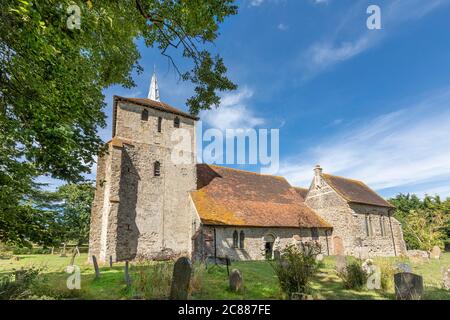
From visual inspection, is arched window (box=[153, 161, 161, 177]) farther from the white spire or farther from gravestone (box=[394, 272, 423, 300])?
gravestone (box=[394, 272, 423, 300])

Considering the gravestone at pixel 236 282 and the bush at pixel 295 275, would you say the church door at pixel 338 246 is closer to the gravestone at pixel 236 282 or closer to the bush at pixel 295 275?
the bush at pixel 295 275

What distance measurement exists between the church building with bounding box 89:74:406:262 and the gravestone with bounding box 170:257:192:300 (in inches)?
427

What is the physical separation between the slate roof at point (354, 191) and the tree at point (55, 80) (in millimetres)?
22213

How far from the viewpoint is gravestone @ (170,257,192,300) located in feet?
21.3

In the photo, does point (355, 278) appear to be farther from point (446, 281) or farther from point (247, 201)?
point (247, 201)

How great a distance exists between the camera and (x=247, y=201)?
878 inches

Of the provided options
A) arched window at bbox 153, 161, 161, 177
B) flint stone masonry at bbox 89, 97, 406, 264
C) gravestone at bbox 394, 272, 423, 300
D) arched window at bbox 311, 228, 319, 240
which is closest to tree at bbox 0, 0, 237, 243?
gravestone at bbox 394, 272, 423, 300

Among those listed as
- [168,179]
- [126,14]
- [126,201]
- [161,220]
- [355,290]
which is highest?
[126,14]

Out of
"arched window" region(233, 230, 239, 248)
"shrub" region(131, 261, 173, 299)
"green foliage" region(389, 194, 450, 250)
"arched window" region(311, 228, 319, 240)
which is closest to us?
"shrub" region(131, 261, 173, 299)

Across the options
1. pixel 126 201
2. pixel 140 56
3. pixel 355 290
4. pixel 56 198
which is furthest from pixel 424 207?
pixel 56 198

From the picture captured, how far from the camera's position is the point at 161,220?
19172 mm

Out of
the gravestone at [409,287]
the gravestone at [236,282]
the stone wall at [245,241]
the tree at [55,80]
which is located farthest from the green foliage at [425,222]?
the tree at [55,80]

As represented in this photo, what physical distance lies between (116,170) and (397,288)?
16.7 metres
